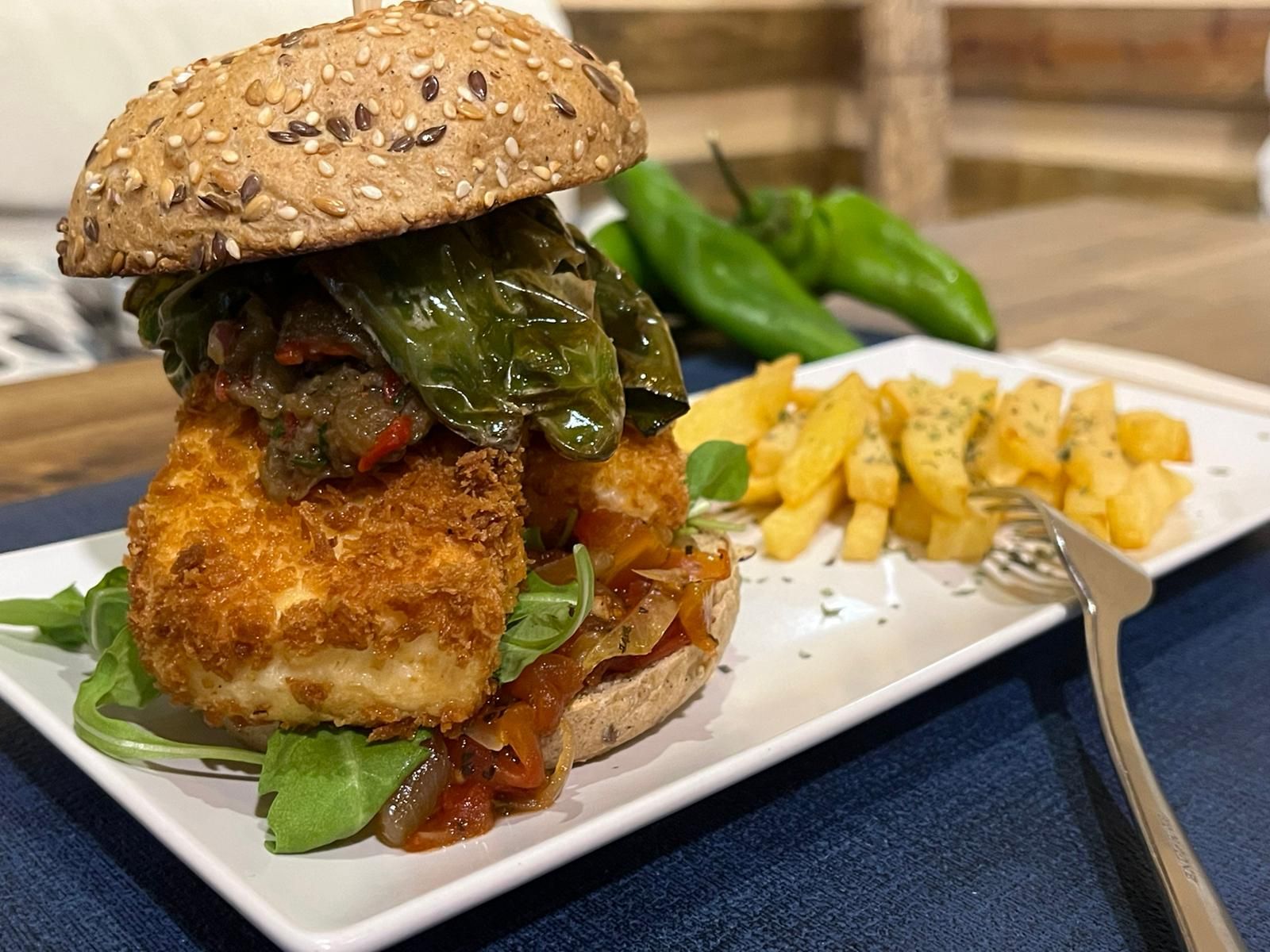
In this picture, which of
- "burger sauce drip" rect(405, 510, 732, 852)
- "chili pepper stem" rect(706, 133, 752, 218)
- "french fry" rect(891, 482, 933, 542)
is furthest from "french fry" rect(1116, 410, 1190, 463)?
"chili pepper stem" rect(706, 133, 752, 218)

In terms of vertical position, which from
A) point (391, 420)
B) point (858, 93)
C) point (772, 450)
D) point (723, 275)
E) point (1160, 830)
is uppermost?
point (391, 420)

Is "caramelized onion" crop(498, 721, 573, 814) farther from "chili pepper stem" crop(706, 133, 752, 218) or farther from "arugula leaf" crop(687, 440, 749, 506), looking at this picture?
"chili pepper stem" crop(706, 133, 752, 218)

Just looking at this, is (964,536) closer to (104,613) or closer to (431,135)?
(431,135)

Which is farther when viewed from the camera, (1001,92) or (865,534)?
(1001,92)

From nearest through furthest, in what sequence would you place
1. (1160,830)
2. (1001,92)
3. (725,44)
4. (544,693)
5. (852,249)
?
(1160,830) < (544,693) < (852,249) < (1001,92) < (725,44)

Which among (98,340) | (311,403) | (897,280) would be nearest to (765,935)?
(311,403)

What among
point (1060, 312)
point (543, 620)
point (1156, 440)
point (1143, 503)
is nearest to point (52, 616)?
point (543, 620)
